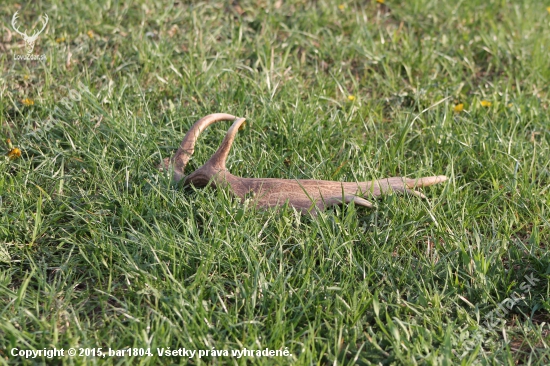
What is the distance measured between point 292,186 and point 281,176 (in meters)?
0.36

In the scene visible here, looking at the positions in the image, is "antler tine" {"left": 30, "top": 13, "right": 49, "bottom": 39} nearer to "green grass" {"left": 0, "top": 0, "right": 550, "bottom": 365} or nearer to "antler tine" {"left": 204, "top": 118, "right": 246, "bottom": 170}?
"green grass" {"left": 0, "top": 0, "right": 550, "bottom": 365}

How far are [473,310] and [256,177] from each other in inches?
50.4

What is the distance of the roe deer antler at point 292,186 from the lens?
3205 millimetres

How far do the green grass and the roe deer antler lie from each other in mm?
66

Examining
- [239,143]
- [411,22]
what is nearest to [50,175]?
[239,143]

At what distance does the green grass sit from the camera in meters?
2.69

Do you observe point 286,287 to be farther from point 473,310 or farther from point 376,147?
point 376,147

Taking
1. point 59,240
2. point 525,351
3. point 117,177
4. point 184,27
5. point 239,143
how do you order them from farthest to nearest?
1. point 184,27
2. point 239,143
3. point 117,177
4. point 59,240
5. point 525,351

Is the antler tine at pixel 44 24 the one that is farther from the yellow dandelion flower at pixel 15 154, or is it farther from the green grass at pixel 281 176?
the yellow dandelion flower at pixel 15 154

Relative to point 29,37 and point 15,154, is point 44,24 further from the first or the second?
point 15,154

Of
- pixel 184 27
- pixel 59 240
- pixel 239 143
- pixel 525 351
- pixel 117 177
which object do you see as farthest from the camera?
pixel 184 27

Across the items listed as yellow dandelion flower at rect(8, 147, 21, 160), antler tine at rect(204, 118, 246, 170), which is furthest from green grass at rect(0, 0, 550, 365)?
Answer: antler tine at rect(204, 118, 246, 170)

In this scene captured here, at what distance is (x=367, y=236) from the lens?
317 cm

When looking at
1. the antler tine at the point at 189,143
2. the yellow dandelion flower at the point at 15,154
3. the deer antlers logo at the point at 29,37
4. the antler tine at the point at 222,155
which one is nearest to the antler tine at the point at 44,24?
the deer antlers logo at the point at 29,37
